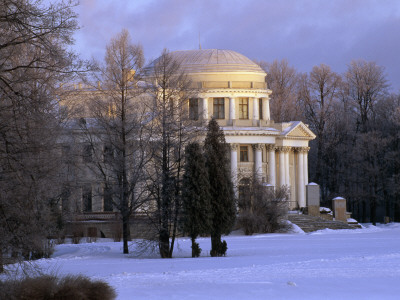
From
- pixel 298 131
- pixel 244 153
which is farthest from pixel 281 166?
pixel 244 153

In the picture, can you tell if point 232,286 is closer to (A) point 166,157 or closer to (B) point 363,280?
(B) point 363,280

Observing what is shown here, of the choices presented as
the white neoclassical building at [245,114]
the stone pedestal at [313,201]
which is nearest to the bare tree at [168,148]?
the stone pedestal at [313,201]

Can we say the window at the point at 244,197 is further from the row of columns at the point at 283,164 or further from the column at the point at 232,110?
the column at the point at 232,110

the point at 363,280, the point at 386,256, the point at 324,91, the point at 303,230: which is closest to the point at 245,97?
the point at 324,91

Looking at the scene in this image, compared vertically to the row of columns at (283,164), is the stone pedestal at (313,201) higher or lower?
lower

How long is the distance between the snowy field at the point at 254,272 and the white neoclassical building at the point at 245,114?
33.5 metres

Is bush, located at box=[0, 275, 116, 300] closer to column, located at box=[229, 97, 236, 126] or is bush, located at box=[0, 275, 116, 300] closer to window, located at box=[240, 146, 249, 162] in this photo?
column, located at box=[229, 97, 236, 126]

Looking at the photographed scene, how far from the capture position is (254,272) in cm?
2400

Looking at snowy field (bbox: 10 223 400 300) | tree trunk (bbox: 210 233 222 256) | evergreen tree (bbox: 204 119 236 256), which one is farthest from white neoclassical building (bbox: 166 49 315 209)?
tree trunk (bbox: 210 233 222 256)

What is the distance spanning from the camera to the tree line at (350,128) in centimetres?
7306

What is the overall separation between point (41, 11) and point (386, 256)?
648 inches

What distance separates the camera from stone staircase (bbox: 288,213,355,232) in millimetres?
55844

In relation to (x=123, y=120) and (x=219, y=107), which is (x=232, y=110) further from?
(x=123, y=120)

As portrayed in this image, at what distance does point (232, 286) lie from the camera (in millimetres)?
20562
